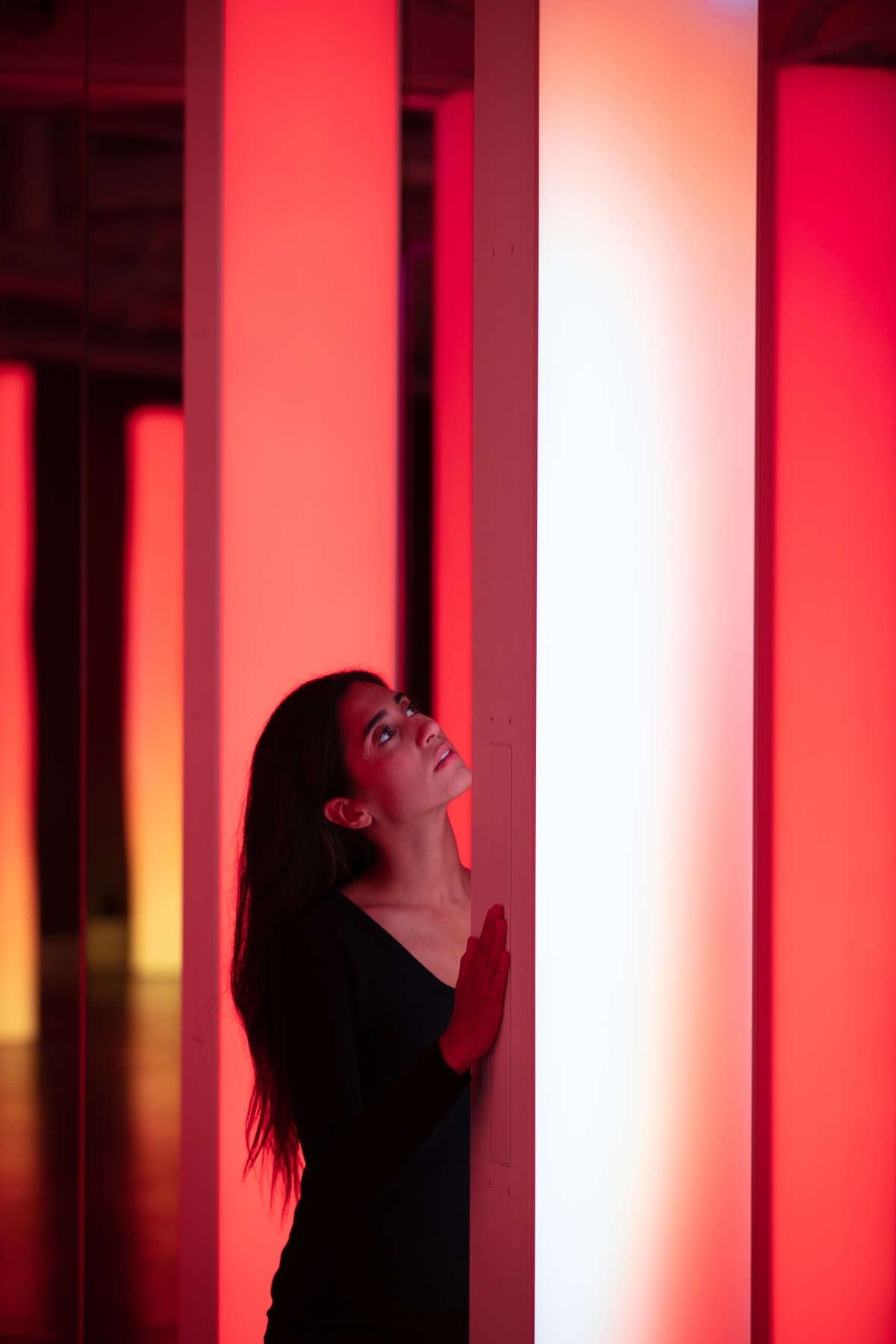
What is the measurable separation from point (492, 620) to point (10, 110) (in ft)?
13.9

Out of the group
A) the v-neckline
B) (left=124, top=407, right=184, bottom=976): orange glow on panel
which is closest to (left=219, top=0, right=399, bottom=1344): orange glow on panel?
the v-neckline

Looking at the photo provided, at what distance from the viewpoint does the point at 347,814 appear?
1578 millimetres

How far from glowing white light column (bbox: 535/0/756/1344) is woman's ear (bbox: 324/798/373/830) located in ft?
1.99

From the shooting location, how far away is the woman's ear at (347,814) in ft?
5.17

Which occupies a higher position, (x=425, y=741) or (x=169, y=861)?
(x=425, y=741)

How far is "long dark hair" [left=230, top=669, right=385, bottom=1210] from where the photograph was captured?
156 centimetres

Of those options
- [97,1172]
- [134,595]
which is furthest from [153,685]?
[97,1172]

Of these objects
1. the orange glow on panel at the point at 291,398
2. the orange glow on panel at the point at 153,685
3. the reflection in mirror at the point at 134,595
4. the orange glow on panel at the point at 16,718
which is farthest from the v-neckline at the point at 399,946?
the orange glow on panel at the point at 153,685

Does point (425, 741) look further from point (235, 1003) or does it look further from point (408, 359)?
point (408, 359)

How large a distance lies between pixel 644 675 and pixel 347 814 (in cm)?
65

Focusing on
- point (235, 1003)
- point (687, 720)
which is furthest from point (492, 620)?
point (235, 1003)

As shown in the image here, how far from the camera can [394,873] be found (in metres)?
1.61

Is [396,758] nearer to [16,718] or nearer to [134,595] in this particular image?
[16,718]

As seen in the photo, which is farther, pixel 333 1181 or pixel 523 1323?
pixel 333 1181
